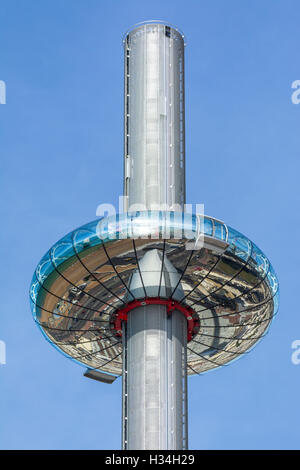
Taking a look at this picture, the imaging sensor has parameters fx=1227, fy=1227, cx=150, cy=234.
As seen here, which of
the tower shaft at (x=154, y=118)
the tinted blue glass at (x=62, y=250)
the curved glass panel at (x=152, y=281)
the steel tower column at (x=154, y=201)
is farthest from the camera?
the tower shaft at (x=154, y=118)

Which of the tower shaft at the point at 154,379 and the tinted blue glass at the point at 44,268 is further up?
the tinted blue glass at the point at 44,268

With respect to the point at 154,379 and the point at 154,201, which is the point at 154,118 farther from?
the point at 154,379

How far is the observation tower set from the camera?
54.5 meters

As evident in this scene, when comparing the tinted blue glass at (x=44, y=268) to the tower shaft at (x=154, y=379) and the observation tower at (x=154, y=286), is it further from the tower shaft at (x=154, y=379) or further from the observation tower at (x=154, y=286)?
the tower shaft at (x=154, y=379)

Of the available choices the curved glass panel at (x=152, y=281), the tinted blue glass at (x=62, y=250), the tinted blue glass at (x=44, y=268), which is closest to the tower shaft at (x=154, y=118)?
the curved glass panel at (x=152, y=281)

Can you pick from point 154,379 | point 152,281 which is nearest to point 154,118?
point 152,281

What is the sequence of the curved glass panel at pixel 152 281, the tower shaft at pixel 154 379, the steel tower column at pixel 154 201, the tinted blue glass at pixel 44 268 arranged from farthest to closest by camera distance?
1. the tinted blue glass at pixel 44 268
2. the curved glass panel at pixel 152 281
3. the steel tower column at pixel 154 201
4. the tower shaft at pixel 154 379

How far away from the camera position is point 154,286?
56.7 m

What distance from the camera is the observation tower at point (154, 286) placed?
54531 mm

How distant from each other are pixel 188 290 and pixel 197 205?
4.02 m

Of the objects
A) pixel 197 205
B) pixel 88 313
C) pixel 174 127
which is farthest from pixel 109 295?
pixel 174 127

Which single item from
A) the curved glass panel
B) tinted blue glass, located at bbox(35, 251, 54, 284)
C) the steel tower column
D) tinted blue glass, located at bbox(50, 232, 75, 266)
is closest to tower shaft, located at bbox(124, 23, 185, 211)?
the steel tower column
